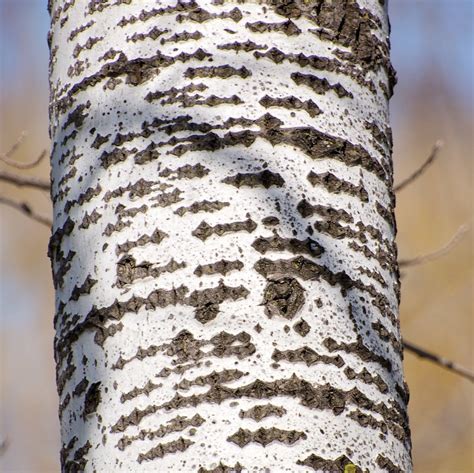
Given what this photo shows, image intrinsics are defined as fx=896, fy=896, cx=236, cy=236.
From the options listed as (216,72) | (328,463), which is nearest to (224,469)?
(328,463)

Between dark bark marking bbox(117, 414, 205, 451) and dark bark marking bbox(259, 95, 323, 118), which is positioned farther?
dark bark marking bbox(259, 95, 323, 118)

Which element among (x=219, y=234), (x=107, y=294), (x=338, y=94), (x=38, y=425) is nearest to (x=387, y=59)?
(x=338, y=94)

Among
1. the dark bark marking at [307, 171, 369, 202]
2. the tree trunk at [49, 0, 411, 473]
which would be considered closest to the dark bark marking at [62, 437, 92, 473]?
the tree trunk at [49, 0, 411, 473]

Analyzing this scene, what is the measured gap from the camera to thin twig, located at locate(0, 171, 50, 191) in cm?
176

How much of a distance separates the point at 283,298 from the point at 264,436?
15 cm

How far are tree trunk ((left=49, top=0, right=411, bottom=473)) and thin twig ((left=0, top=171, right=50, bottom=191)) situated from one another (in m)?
0.67

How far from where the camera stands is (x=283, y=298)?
94cm

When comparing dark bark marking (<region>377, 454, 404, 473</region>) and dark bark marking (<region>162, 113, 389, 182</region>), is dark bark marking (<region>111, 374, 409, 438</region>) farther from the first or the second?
dark bark marking (<region>162, 113, 389, 182</region>)

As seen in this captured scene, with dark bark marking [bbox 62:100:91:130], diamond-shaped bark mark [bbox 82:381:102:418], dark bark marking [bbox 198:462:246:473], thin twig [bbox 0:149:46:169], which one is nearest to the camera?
Result: dark bark marking [bbox 198:462:246:473]

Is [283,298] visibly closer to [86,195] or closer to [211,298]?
[211,298]

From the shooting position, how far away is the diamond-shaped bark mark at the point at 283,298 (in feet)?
3.07

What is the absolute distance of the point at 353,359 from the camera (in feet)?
3.13

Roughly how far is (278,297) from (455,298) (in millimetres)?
5409

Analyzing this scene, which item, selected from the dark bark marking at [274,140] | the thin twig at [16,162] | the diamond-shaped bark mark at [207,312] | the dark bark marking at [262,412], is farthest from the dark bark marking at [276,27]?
the thin twig at [16,162]
